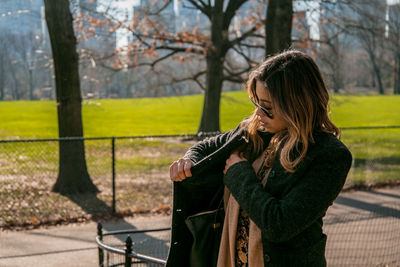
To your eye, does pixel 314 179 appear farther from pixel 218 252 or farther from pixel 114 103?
pixel 114 103

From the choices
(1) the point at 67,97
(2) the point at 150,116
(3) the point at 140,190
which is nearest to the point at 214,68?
(3) the point at 140,190

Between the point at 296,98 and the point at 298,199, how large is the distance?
0.40 metres

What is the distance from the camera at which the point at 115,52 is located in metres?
17.5

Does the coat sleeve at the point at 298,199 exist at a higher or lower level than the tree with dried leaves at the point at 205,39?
lower

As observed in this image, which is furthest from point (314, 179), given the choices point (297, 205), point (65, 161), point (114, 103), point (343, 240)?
point (114, 103)

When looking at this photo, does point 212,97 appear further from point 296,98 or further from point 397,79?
point 397,79

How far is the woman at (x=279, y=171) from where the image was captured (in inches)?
70.0

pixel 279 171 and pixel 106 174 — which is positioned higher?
pixel 279 171

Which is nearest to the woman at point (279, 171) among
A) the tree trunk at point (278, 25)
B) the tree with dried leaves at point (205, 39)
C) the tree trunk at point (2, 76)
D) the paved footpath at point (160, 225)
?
the paved footpath at point (160, 225)

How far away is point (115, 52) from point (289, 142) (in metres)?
16.4

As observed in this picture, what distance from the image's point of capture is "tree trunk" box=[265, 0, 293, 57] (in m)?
9.73

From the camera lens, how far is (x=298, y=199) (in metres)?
1.76

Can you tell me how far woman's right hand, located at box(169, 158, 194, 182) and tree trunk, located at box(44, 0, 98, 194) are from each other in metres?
7.96

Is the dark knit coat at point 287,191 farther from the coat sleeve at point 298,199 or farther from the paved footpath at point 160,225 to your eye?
the paved footpath at point 160,225
